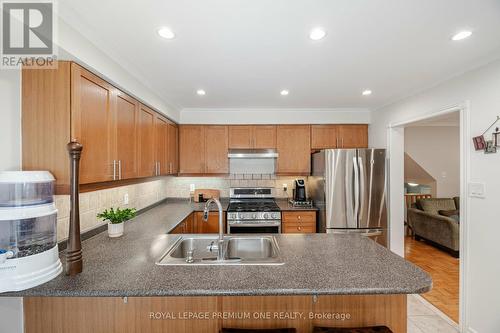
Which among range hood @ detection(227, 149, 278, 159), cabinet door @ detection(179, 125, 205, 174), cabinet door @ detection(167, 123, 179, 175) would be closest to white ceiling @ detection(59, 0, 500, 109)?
cabinet door @ detection(167, 123, 179, 175)

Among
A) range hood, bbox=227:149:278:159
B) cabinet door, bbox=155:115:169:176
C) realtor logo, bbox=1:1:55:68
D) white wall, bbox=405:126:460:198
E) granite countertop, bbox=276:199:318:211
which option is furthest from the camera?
white wall, bbox=405:126:460:198

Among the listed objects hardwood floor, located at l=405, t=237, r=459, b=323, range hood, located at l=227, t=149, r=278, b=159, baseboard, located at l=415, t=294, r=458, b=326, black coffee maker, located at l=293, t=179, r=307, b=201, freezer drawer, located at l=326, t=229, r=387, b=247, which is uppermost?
range hood, located at l=227, t=149, r=278, b=159

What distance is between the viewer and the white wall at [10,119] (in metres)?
1.29

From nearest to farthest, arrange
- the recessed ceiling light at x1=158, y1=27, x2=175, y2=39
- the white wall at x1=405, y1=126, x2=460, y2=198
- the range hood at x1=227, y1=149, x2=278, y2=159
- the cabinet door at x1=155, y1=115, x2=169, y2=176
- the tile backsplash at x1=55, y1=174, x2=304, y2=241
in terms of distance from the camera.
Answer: the recessed ceiling light at x1=158, y1=27, x2=175, y2=39
the tile backsplash at x1=55, y1=174, x2=304, y2=241
the cabinet door at x1=155, y1=115, x2=169, y2=176
the range hood at x1=227, y1=149, x2=278, y2=159
the white wall at x1=405, y1=126, x2=460, y2=198

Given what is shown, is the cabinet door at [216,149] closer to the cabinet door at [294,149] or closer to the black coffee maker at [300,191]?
the cabinet door at [294,149]

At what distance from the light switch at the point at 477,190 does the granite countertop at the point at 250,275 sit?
111cm

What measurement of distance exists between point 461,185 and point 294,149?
2.06 metres

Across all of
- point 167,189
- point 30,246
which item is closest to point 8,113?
point 30,246

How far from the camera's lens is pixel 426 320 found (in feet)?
7.82

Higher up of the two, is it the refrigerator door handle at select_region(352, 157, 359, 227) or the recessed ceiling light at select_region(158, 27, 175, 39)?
the recessed ceiling light at select_region(158, 27, 175, 39)

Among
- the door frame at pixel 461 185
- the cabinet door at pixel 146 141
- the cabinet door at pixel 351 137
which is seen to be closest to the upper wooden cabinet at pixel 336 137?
the cabinet door at pixel 351 137

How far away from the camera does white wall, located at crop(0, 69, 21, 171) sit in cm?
129

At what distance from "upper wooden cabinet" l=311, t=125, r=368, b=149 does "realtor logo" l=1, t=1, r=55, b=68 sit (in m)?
3.26

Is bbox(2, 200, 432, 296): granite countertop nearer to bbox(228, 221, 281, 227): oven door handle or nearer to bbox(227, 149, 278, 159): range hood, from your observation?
bbox(228, 221, 281, 227): oven door handle
